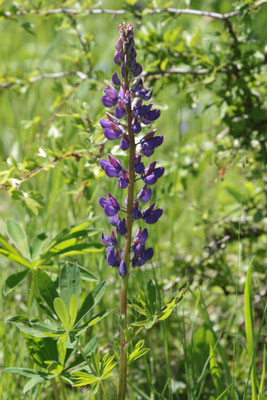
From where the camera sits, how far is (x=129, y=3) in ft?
8.73

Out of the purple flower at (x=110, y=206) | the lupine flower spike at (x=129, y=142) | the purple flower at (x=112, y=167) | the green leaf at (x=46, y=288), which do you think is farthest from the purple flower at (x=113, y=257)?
the green leaf at (x=46, y=288)

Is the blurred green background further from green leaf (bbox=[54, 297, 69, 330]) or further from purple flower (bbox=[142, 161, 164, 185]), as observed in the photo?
green leaf (bbox=[54, 297, 69, 330])

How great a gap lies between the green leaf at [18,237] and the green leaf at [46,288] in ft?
0.80

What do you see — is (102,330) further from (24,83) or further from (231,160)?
(24,83)

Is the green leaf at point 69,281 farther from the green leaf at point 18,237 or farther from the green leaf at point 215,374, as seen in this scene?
the green leaf at point 215,374

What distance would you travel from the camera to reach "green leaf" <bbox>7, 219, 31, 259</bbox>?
2189mm

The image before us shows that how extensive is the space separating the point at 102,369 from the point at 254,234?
1.37m

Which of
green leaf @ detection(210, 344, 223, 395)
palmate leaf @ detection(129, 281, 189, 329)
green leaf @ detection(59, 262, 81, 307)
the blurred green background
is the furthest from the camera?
the blurred green background

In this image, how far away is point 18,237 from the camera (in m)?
2.24

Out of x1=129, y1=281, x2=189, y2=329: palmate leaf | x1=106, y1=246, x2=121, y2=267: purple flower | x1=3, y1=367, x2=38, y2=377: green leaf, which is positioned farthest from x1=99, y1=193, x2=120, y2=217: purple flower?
x1=3, y1=367, x2=38, y2=377: green leaf

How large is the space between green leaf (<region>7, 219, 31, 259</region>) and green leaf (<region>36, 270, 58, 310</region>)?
24cm

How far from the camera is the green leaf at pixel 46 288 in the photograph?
1.92 meters

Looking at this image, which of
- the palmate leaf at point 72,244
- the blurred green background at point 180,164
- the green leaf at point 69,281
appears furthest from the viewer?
the blurred green background at point 180,164

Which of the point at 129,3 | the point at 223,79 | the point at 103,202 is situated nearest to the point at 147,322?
the point at 103,202
